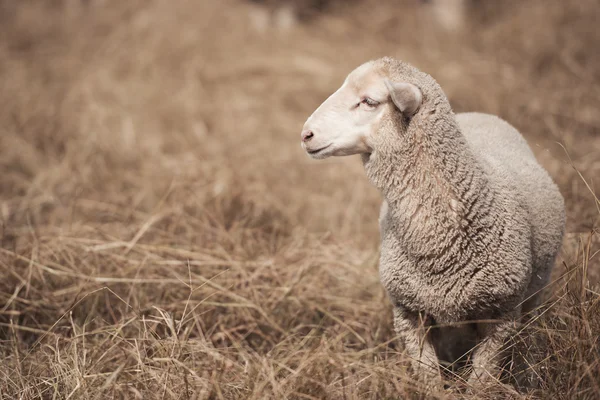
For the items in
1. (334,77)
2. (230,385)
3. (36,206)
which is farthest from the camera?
(334,77)

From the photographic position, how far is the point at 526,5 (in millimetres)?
6898

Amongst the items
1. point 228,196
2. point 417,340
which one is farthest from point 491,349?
point 228,196

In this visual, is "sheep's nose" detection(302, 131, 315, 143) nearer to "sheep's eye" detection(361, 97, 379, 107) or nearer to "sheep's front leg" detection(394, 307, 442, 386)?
"sheep's eye" detection(361, 97, 379, 107)

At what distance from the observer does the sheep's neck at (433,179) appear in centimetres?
202

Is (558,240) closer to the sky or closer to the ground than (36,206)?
closer to the sky

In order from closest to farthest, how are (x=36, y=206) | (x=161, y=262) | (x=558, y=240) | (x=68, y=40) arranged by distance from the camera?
(x=558, y=240) → (x=161, y=262) → (x=36, y=206) → (x=68, y=40)

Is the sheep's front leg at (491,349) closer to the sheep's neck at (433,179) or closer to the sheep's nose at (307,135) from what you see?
the sheep's neck at (433,179)

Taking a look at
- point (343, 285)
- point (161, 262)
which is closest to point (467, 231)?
point (343, 285)

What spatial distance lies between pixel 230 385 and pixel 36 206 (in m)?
2.40

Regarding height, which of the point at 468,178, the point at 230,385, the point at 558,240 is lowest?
the point at 230,385

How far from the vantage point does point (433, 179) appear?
2.04 meters

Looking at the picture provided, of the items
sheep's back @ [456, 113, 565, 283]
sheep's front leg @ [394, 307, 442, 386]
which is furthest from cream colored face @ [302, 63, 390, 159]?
sheep's front leg @ [394, 307, 442, 386]

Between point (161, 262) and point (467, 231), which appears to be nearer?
point (467, 231)

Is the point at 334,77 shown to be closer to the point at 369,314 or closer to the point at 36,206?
the point at 36,206
